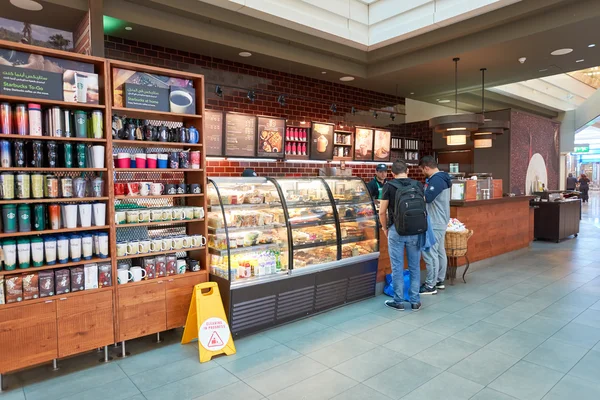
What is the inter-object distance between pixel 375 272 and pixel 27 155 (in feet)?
12.9

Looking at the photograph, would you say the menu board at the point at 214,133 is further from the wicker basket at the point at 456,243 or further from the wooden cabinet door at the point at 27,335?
the wicker basket at the point at 456,243

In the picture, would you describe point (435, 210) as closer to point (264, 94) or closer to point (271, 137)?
point (271, 137)

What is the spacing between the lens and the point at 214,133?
5.98 metres

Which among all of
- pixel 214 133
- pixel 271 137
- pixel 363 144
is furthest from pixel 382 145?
pixel 214 133

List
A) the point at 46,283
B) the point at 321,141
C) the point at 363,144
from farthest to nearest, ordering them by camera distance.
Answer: the point at 363,144
the point at 321,141
the point at 46,283

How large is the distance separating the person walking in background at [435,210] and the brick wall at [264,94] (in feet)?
9.61

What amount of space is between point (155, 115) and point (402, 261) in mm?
3160

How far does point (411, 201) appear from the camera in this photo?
4.42 meters

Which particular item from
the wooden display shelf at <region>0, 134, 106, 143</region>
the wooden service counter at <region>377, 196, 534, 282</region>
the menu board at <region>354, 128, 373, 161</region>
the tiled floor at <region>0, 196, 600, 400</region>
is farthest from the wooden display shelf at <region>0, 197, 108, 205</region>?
the menu board at <region>354, 128, 373, 161</region>

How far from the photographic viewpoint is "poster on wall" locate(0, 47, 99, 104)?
2965mm

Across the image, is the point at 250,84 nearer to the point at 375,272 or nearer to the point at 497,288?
the point at 375,272

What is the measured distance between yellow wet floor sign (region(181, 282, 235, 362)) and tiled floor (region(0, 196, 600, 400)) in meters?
0.10

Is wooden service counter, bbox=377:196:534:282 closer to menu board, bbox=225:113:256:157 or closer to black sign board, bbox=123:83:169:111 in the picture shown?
menu board, bbox=225:113:256:157

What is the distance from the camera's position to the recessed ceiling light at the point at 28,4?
4180 millimetres
